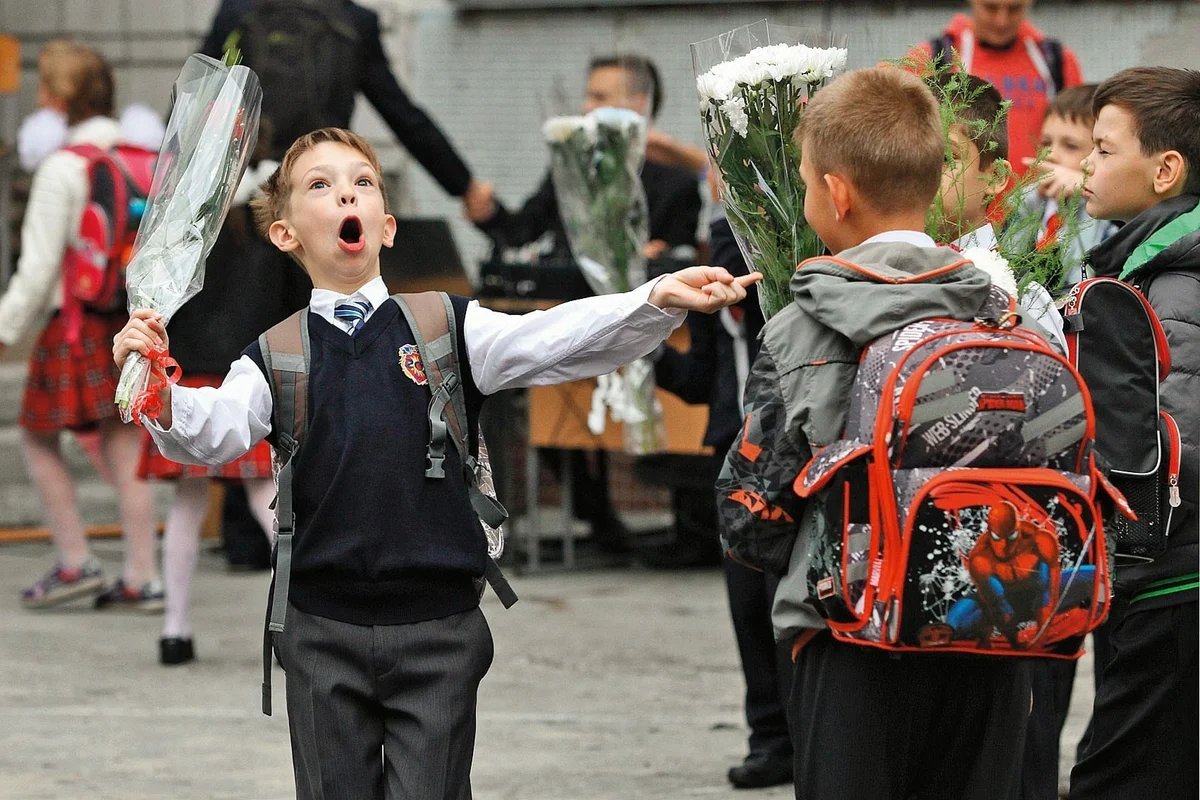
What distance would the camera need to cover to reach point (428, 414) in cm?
328

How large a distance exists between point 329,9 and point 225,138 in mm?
4004

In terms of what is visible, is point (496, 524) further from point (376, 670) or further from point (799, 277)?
point (799, 277)

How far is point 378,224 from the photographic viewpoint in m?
3.38

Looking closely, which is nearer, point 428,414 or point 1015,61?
point 428,414

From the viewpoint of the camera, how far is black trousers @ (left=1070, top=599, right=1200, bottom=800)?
142 inches

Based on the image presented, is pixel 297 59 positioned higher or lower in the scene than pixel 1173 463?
higher

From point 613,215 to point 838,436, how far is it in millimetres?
4164

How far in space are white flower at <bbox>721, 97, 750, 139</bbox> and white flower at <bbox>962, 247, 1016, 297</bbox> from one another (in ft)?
1.71

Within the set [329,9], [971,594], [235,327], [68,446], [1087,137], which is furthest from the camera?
[68,446]

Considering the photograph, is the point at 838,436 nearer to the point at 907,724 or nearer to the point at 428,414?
the point at 907,724

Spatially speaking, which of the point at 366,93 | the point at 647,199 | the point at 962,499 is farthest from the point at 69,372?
the point at 962,499

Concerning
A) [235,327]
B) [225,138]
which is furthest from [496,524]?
[235,327]

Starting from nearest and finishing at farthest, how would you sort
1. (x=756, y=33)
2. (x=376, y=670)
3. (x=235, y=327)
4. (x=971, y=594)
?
(x=971, y=594) < (x=376, y=670) < (x=756, y=33) < (x=235, y=327)

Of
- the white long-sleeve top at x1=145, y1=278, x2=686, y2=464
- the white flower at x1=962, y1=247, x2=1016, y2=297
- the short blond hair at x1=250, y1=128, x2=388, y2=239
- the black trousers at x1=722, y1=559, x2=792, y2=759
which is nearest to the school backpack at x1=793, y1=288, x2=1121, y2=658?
the white flower at x1=962, y1=247, x2=1016, y2=297
